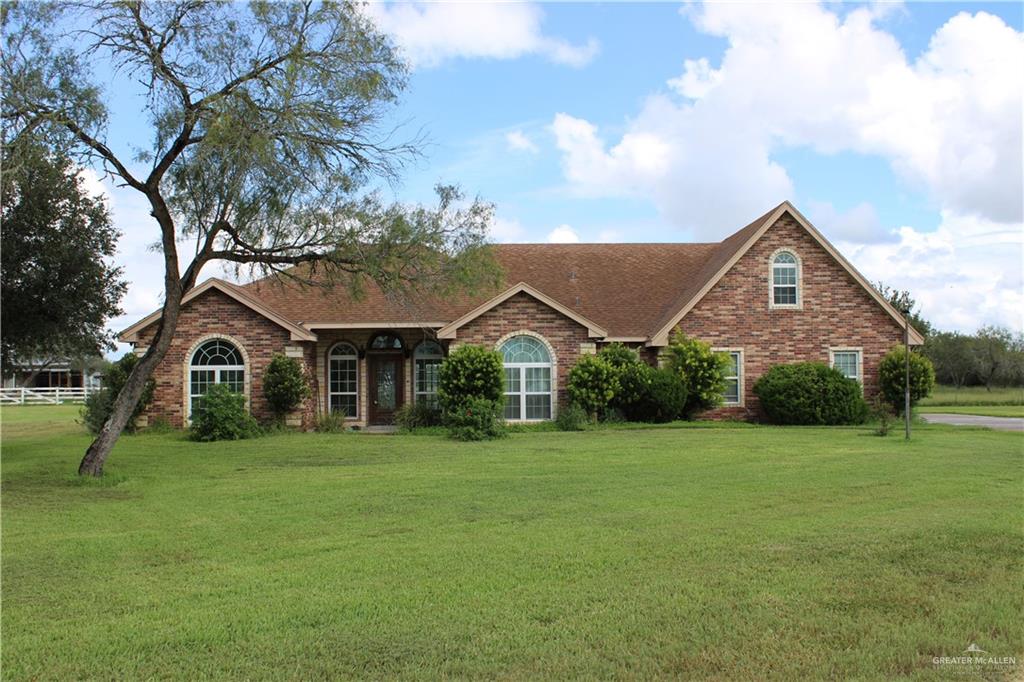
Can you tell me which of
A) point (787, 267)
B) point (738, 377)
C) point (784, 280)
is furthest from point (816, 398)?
point (787, 267)

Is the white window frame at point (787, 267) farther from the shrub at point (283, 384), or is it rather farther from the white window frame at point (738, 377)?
the shrub at point (283, 384)

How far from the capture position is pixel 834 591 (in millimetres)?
6496

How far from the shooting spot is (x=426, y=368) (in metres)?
25.7

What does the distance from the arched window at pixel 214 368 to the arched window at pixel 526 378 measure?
7.29 metres

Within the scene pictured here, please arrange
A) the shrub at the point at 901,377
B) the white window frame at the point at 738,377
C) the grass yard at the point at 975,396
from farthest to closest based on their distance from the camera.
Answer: the grass yard at the point at 975,396 < the white window frame at the point at 738,377 < the shrub at the point at 901,377

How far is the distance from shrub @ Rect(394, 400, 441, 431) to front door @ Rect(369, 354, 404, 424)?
6.65 ft

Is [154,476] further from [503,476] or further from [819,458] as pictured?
[819,458]

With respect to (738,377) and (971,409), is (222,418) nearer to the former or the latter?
(738,377)

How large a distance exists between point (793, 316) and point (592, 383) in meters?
6.90

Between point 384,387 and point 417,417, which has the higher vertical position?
point 384,387

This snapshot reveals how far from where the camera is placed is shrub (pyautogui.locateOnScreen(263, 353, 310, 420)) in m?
22.7

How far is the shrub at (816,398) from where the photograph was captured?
2370 cm

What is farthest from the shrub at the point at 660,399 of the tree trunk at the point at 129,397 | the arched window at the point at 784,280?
the tree trunk at the point at 129,397

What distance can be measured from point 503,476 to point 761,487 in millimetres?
3950
